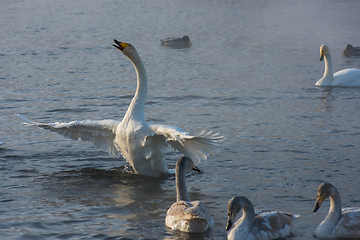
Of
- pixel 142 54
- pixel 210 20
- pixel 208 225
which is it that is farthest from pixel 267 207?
pixel 210 20

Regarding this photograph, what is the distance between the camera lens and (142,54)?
2327 cm

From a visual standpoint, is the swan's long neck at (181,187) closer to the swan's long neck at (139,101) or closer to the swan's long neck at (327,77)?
the swan's long neck at (139,101)

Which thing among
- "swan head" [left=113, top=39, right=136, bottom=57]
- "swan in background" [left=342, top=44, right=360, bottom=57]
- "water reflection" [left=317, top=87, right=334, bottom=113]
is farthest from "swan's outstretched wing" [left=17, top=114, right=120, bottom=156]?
"swan in background" [left=342, top=44, right=360, bottom=57]

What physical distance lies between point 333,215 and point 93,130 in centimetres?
484

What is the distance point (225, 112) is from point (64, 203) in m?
6.41

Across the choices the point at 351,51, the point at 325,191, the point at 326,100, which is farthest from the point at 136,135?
the point at 351,51

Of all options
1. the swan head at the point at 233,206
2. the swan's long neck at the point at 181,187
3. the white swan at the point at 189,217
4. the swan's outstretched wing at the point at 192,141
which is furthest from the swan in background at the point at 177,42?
the swan head at the point at 233,206

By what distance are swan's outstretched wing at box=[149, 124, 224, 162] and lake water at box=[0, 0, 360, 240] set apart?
2.59 feet

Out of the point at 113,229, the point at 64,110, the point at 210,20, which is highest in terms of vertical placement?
the point at 210,20

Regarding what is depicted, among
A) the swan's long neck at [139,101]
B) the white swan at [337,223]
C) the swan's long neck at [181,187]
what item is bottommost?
the white swan at [337,223]

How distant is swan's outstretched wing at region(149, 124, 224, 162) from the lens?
7.43 metres

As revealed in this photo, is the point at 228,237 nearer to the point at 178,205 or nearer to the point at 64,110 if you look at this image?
the point at 178,205

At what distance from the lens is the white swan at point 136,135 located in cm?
829

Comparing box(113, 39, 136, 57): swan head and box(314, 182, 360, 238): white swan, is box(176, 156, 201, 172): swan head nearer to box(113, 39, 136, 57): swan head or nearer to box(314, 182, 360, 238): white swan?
box(314, 182, 360, 238): white swan
